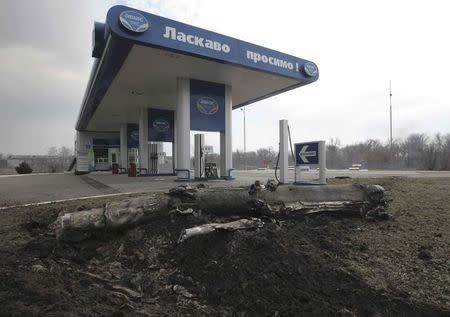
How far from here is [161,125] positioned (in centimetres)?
2452

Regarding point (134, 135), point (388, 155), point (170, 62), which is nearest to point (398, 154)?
point (388, 155)

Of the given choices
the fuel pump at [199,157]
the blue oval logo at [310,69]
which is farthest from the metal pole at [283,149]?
the fuel pump at [199,157]

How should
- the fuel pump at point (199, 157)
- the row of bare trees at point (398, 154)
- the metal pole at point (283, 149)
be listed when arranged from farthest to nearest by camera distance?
1. the row of bare trees at point (398, 154)
2. the fuel pump at point (199, 157)
3. the metal pole at point (283, 149)

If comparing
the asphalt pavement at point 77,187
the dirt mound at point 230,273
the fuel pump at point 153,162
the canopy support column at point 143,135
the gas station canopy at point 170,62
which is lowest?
the dirt mound at point 230,273

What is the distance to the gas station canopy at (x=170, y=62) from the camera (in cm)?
1193

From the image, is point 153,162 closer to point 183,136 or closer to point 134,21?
point 183,136

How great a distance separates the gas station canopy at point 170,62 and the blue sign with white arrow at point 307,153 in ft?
16.1

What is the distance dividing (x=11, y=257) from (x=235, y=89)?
16.4 metres

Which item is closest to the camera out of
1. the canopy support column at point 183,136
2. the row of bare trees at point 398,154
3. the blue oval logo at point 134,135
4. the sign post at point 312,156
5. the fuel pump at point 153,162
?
the sign post at point 312,156

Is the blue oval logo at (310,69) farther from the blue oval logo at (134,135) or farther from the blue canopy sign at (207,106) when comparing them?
the blue oval logo at (134,135)

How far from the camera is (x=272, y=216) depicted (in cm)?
515

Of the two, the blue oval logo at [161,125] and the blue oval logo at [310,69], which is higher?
the blue oval logo at [310,69]

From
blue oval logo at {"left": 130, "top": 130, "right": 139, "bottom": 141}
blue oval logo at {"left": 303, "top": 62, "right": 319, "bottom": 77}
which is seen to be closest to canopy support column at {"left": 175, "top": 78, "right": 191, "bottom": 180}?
blue oval logo at {"left": 303, "top": 62, "right": 319, "bottom": 77}

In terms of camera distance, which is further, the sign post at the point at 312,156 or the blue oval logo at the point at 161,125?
the blue oval logo at the point at 161,125
